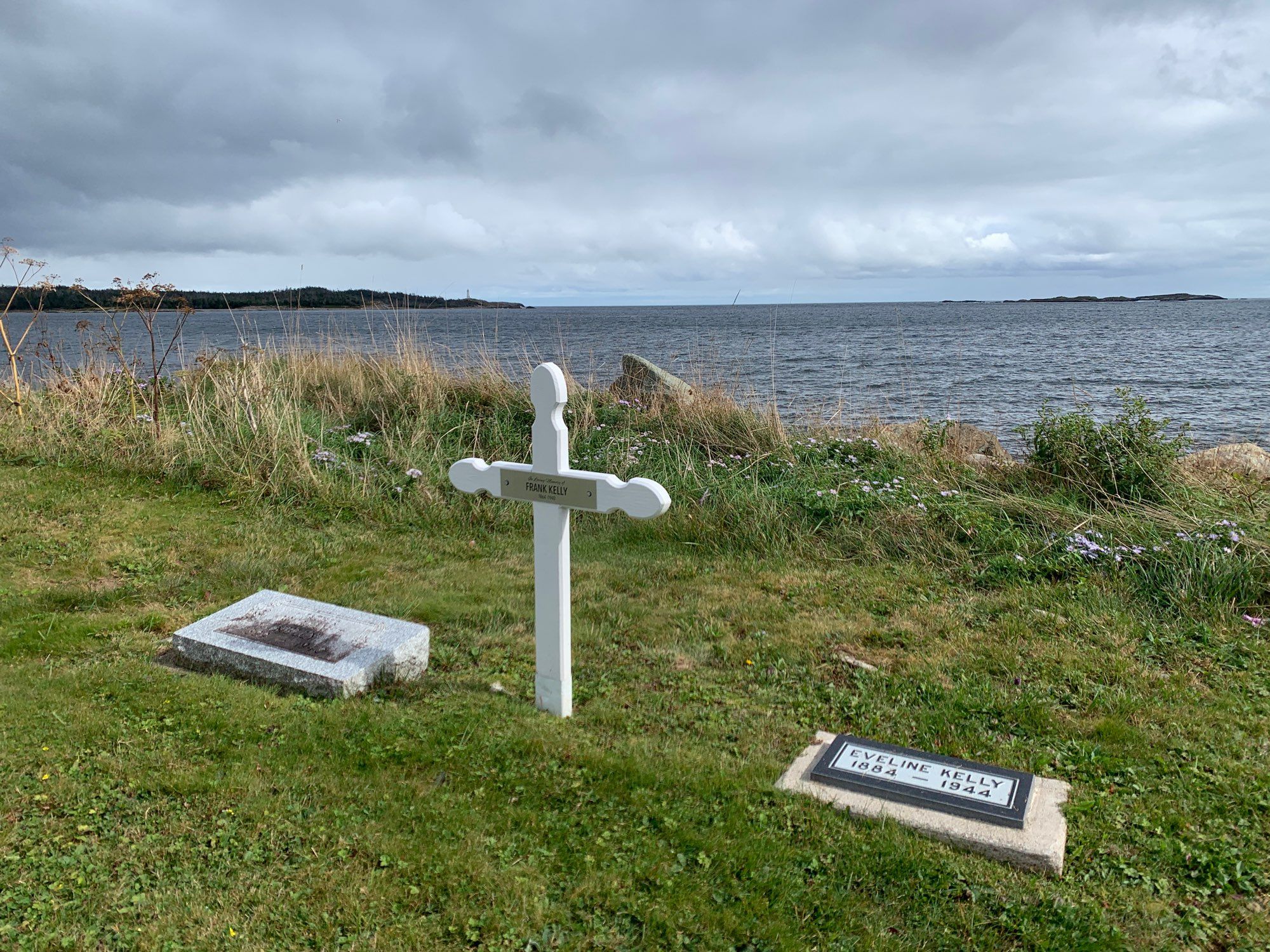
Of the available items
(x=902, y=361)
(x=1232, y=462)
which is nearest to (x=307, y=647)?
(x=1232, y=462)

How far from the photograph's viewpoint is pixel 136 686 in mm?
3607

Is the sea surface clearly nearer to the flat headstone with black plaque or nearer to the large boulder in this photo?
the large boulder

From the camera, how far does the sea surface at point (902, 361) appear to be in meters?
11.0

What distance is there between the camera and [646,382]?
10.2m

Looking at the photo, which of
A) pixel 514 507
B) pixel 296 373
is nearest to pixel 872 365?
pixel 296 373

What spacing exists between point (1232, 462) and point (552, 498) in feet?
24.9

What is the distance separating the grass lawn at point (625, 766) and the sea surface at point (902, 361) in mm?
4316

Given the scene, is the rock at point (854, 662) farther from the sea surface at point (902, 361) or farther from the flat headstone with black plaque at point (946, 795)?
the sea surface at point (902, 361)

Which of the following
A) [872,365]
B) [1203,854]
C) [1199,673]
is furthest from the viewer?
[872,365]

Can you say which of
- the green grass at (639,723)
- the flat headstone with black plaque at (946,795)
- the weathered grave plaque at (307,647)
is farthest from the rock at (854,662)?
the weathered grave plaque at (307,647)

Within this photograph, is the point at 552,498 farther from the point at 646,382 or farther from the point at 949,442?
the point at 646,382

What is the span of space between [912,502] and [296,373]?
738 centimetres

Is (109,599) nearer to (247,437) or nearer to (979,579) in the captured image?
(247,437)

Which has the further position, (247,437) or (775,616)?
(247,437)
